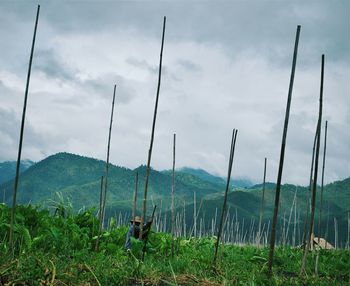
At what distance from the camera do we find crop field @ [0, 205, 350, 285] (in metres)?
3.83

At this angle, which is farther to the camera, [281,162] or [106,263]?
[106,263]

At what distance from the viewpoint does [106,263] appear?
5.07 m

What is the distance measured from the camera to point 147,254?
8.02 meters

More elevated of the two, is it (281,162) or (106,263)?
(281,162)

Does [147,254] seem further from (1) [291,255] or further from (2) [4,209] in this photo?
(1) [291,255]

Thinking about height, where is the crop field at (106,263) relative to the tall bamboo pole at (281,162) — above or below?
below

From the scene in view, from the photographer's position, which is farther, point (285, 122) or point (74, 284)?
point (285, 122)

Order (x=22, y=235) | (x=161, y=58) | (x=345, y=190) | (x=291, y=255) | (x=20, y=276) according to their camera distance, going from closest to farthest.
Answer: (x=20, y=276), (x=22, y=235), (x=161, y=58), (x=291, y=255), (x=345, y=190)

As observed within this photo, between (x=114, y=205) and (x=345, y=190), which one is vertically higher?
(x=345, y=190)

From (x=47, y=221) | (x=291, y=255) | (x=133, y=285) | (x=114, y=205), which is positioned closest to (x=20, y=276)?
(x=133, y=285)

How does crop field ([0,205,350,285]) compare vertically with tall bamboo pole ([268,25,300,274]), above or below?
below

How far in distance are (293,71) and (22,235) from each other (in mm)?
4807

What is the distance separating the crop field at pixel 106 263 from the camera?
3.83 metres

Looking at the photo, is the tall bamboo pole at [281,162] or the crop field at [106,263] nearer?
the crop field at [106,263]
